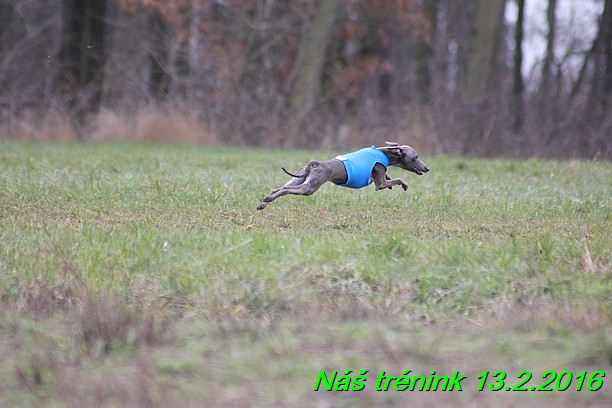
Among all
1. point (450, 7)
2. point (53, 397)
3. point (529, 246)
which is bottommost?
point (53, 397)

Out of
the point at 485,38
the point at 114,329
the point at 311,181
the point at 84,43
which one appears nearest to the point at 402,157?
the point at 311,181

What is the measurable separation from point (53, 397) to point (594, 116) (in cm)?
1841

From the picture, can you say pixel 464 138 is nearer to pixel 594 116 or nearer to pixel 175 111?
pixel 594 116

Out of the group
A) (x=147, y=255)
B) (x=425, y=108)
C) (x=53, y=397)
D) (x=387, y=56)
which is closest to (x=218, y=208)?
(x=147, y=255)

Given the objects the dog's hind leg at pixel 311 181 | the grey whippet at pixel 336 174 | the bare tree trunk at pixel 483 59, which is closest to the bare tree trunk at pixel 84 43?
the bare tree trunk at pixel 483 59

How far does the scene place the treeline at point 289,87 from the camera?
18891 millimetres

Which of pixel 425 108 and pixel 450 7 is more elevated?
pixel 450 7

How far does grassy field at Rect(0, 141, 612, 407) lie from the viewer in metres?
4.74

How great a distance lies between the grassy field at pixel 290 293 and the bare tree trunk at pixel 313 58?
11.9m

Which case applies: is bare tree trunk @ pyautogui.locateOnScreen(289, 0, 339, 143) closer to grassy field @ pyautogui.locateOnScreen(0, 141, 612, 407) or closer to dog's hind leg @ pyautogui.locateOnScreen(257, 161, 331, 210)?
grassy field @ pyautogui.locateOnScreen(0, 141, 612, 407)

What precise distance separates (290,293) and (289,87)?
648 inches

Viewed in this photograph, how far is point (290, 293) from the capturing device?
6.28 metres

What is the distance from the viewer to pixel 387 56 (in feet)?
120

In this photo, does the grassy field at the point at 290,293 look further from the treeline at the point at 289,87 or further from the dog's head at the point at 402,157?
the treeline at the point at 289,87
